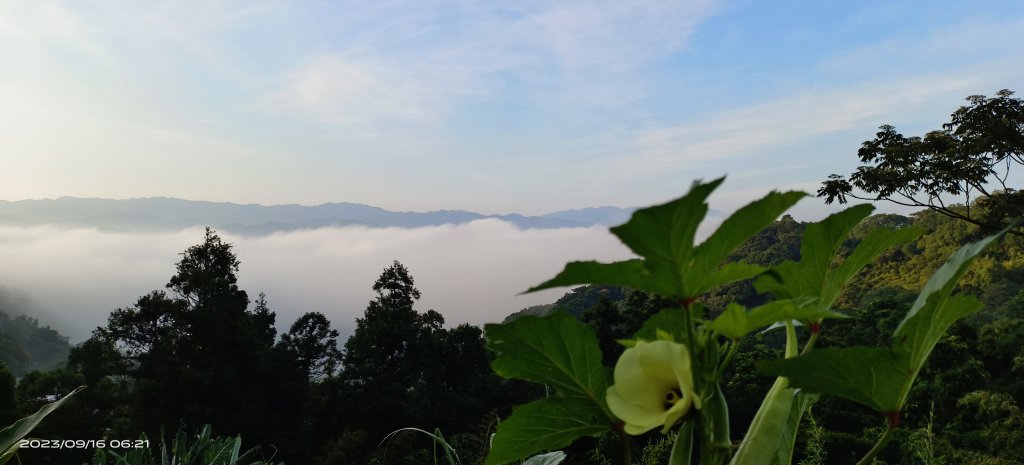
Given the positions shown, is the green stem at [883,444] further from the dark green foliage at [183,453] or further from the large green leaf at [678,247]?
the dark green foliage at [183,453]

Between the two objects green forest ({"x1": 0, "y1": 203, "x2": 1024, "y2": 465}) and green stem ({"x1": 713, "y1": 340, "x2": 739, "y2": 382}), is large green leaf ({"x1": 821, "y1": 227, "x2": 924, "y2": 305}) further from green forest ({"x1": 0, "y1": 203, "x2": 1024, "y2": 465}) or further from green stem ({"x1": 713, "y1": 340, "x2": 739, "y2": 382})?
green forest ({"x1": 0, "y1": 203, "x2": 1024, "y2": 465})

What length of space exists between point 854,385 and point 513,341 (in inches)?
7.0

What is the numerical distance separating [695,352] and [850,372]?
8 cm

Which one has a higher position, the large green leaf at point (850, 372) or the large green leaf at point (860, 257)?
the large green leaf at point (860, 257)

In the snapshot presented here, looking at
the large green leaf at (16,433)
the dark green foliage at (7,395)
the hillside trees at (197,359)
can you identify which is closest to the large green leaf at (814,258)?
the large green leaf at (16,433)

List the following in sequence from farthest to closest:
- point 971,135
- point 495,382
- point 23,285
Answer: point 23,285 → point 495,382 → point 971,135

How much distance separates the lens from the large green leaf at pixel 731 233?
0.99 feet

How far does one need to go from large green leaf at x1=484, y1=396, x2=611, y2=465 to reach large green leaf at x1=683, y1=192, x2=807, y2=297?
0.37ft

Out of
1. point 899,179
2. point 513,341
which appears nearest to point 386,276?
point 899,179

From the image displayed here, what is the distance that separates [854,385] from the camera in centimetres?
33

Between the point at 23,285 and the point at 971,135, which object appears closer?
the point at 971,135

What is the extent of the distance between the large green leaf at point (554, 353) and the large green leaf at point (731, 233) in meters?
0.07

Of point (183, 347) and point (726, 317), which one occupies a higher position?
point (726, 317)

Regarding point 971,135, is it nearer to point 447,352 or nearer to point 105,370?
point 447,352
